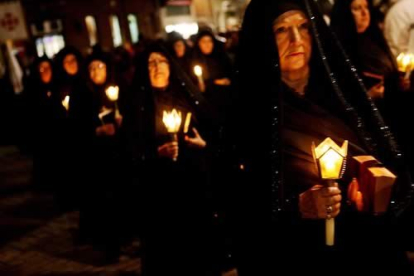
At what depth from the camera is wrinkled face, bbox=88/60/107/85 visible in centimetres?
706

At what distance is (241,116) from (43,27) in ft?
77.3

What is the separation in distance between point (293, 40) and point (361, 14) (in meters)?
3.72

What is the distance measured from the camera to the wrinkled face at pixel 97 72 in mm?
7064

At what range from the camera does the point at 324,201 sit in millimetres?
1933

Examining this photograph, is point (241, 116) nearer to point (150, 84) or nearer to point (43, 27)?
point (150, 84)

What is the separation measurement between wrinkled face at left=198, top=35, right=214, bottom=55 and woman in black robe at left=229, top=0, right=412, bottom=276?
24.8ft

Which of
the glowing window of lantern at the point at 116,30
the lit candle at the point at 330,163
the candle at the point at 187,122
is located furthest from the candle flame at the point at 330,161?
the glowing window of lantern at the point at 116,30

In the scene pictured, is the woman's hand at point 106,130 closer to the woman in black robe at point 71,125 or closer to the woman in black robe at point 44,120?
the woman in black robe at point 71,125

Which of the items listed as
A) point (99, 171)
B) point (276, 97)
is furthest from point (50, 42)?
point (276, 97)

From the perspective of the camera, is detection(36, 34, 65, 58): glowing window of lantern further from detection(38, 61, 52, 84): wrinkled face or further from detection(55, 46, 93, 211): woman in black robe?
detection(55, 46, 93, 211): woman in black robe

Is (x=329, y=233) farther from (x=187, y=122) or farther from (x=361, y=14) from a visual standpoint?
(x=361, y=14)

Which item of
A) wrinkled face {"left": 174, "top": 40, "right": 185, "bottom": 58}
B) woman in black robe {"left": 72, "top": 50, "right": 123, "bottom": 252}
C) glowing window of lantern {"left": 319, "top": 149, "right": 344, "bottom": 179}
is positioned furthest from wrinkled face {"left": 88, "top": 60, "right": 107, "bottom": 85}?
glowing window of lantern {"left": 319, "top": 149, "right": 344, "bottom": 179}

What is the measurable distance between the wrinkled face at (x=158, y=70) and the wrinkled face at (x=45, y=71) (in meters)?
4.73

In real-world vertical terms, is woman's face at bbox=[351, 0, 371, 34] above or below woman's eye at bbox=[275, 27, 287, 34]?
above
